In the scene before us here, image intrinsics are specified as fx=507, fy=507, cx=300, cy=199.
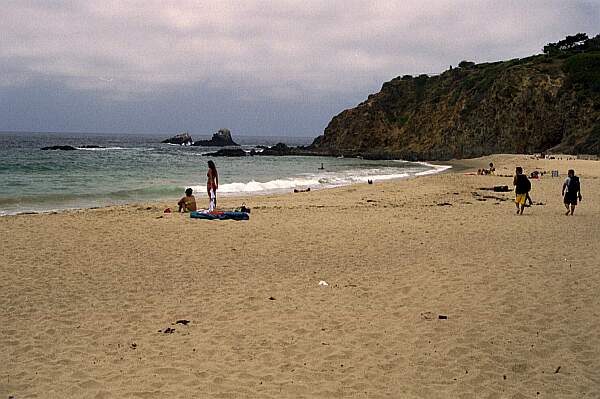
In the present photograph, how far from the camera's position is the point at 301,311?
6.61 metres

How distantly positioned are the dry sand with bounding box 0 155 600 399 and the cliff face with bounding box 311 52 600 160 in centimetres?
4327

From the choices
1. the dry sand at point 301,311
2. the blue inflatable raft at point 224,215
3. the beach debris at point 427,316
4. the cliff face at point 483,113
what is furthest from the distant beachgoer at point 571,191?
the cliff face at point 483,113

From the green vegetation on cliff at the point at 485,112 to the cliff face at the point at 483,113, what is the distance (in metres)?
0.11

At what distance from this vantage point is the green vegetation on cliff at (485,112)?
53.9m

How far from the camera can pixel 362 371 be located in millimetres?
4918

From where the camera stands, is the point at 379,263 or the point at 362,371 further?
the point at 379,263

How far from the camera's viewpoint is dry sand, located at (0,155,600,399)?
4.75 meters

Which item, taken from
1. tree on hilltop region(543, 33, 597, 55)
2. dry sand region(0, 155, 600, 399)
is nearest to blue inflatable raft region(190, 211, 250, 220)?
dry sand region(0, 155, 600, 399)

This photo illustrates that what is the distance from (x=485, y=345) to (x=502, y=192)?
55.8 ft

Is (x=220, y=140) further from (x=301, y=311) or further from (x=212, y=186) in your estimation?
(x=301, y=311)

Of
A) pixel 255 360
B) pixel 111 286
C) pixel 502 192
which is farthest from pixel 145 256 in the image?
pixel 502 192

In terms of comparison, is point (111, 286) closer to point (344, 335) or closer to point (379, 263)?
point (344, 335)

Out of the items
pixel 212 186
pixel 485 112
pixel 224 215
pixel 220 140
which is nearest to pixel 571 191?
pixel 224 215

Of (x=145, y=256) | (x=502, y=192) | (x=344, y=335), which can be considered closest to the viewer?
(x=344, y=335)
